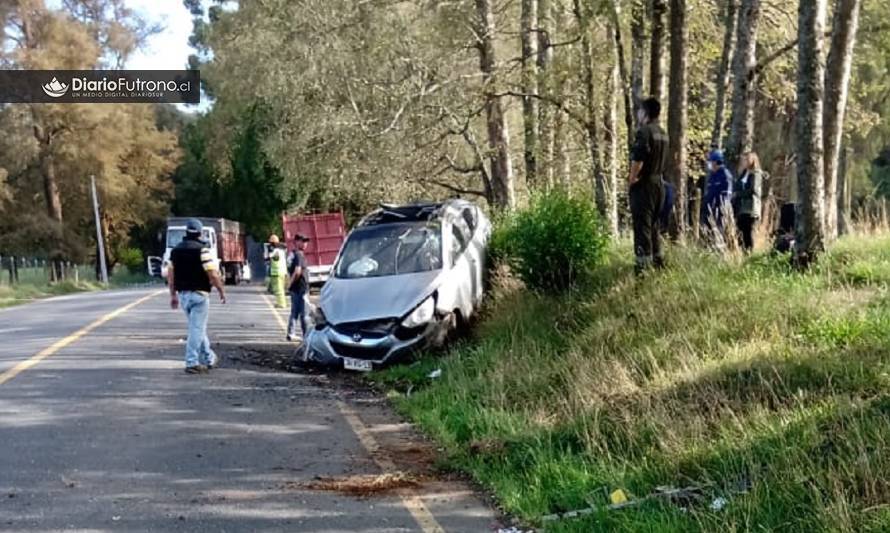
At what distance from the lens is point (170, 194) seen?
64875 mm

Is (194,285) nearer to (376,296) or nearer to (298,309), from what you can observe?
(376,296)

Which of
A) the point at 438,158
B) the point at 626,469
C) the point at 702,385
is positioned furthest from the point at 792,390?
the point at 438,158

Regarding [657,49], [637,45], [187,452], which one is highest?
[637,45]

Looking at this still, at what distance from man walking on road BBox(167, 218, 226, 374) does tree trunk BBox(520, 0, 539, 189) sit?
854 centimetres

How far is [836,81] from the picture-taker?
1398cm

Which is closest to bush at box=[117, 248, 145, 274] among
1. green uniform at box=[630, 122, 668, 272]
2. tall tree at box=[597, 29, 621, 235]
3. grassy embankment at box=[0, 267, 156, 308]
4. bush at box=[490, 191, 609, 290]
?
grassy embankment at box=[0, 267, 156, 308]

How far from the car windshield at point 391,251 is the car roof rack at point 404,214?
35 centimetres

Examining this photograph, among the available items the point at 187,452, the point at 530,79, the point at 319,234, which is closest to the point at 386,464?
the point at 187,452

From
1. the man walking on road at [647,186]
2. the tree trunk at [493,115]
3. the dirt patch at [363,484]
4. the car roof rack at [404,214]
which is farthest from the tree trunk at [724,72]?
the dirt patch at [363,484]

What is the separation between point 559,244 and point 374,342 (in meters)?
2.57

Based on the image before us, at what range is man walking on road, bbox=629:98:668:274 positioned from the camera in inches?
437

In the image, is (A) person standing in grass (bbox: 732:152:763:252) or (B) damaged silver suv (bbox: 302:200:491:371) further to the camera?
(A) person standing in grass (bbox: 732:152:763:252)

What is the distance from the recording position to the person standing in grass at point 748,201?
1343 centimetres

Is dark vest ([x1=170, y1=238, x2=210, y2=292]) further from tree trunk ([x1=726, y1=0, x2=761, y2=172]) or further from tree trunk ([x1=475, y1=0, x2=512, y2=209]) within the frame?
tree trunk ([x1=475, y1=0, x2=512, y2=209])
